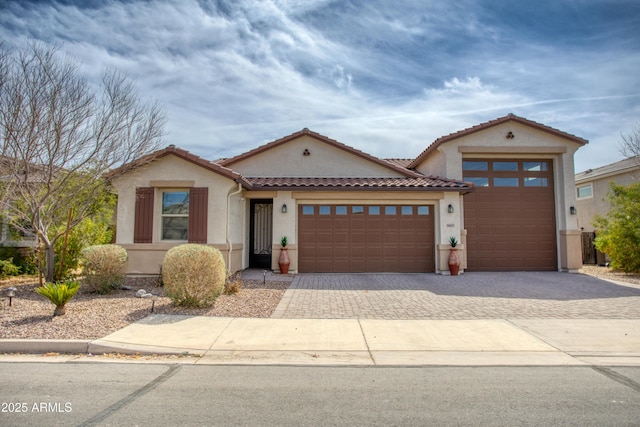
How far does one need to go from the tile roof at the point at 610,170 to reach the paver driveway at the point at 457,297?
7958 millimetres

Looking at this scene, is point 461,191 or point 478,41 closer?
point 478,41

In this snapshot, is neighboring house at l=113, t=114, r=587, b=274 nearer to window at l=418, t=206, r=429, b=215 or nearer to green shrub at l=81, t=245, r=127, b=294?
window at l=418, t=206, r=429, b=215

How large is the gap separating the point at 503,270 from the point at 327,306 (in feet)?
29.0

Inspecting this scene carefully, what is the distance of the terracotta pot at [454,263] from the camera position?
13.2 meters

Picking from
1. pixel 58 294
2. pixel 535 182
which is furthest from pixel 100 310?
pixel 535 182

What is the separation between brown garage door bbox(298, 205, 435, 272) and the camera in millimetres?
13742

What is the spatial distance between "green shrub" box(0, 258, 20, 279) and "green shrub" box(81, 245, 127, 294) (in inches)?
210

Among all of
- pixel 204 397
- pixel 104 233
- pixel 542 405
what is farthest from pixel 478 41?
pixel 104 233

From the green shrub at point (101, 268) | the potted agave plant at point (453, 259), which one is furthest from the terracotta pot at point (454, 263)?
the green shrub at point (101, 268)

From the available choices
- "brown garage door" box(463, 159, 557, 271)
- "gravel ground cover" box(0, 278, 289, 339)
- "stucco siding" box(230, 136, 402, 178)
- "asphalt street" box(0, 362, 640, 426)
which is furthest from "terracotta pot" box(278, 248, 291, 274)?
"asphalt street" box(0, 362, 640, 426)

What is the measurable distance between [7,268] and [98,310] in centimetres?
765

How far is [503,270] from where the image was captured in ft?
47.5

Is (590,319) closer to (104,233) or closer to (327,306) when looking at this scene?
(327,306)

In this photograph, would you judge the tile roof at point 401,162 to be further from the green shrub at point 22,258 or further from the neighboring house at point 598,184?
the green shrub at point 22,258
